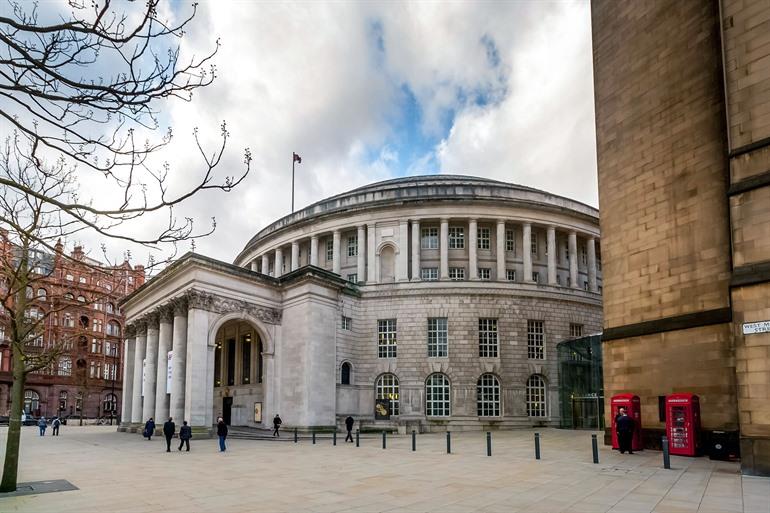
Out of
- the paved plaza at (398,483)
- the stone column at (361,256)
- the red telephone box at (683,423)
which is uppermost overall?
the stone column at (361,256)

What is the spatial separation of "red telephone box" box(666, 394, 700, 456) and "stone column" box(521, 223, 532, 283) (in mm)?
24797

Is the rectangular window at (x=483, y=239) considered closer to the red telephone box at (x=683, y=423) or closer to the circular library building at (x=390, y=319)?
the circular library building at (x=390, y=319)

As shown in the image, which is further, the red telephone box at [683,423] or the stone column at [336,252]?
the stone column at [336,252]

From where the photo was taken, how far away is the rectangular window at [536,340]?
140 ft

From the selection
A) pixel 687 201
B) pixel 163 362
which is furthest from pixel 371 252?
pixel 687 201

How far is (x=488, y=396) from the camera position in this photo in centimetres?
4128

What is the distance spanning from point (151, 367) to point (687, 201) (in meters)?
36.4

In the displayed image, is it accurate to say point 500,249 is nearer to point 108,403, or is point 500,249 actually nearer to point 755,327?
point 755,327

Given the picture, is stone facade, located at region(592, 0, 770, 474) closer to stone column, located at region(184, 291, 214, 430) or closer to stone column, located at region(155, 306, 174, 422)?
stone column, located at region(184, 291, 214, 430)

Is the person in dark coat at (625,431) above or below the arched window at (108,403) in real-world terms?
above

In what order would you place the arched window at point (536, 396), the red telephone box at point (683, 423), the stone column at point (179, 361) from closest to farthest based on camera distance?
1. the red telephone box at point (683, 423)
2. the stone column at point (179, 361)
3. the arched window at point (536, 396)

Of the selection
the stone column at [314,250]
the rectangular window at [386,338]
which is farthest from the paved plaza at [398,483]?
the stone column at [314,250]

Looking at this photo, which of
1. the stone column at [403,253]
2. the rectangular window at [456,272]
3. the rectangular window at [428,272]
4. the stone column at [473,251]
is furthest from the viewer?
the rectangular window at [428,272]

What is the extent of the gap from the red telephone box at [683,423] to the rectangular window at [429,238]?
27657mm
